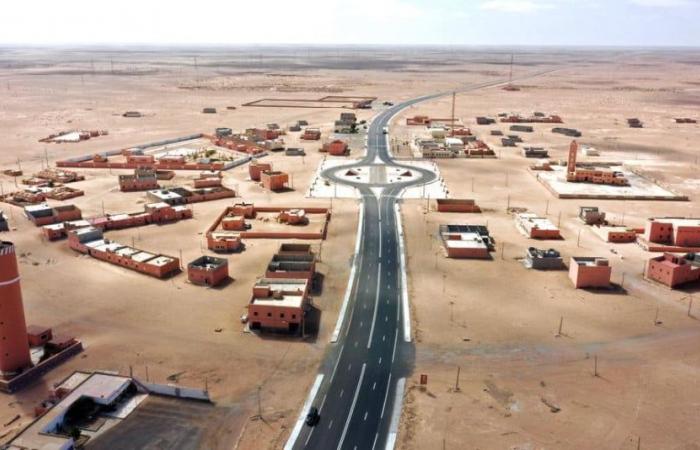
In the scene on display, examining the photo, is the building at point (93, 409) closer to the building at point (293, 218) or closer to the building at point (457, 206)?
the building at point (293, 218)

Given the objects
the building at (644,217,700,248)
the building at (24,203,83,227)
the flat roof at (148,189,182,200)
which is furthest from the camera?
the flat roof at (148,189,182,200)

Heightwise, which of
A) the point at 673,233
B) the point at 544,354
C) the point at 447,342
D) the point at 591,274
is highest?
the point at 673,233

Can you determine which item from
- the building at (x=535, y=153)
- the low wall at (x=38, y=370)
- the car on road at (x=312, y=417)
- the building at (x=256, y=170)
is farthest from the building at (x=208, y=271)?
the building at (x=535, y=153)

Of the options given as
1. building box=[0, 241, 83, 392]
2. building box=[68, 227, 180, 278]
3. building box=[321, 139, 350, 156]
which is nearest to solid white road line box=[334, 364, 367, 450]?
building box=[0, 241, 83, 392]

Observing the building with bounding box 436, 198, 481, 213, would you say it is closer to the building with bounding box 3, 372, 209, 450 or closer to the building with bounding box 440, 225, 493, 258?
the building with bounding box 440, 225, 493, 258

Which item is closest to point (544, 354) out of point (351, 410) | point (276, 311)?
point (351, 410)

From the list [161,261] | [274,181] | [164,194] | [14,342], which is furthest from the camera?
[274,181]

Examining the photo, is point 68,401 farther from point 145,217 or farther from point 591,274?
point 591,274
